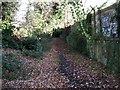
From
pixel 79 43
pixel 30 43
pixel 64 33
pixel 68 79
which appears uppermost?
pixel 64 33

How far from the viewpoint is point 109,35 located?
27.7 ft

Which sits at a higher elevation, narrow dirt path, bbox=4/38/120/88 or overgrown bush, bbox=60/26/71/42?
overgrown bush, bbox=60/26/71/42

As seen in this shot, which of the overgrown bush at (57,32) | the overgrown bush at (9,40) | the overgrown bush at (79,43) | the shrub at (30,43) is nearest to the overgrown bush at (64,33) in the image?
the overgrown bush at (57,32)

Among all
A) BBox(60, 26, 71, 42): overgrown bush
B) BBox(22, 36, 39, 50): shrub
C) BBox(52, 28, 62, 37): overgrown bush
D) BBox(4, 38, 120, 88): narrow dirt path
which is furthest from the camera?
BBox(52, 28, 62, 37): overgrown bush

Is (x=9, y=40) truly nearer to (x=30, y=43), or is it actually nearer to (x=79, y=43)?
(x=30, y=43)

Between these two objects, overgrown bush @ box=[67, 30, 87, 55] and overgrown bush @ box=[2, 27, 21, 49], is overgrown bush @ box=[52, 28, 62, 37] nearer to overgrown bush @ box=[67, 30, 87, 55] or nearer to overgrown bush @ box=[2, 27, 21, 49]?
overgrown bush @ box=[67, 30, 87, 55]

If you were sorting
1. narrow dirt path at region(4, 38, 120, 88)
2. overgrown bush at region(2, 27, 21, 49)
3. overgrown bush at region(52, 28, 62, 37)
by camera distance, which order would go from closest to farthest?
1. narrow dirt path at region(4, 38, 120, 88)
2. overgrown bush at region(2, 27, 21, 49)
3. overgrown bush at region(52, 28, 62, 37)

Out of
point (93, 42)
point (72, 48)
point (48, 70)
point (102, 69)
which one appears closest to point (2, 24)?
point (72, 48)

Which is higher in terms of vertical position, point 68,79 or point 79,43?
point 79,43

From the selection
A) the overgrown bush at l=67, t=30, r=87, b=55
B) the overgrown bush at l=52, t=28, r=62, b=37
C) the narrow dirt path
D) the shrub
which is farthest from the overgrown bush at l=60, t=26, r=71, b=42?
the narrow dirt path

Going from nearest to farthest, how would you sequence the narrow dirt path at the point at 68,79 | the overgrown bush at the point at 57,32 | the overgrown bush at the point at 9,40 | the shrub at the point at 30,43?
the narrow dirt path at the point at 68,79, the overgrown bush at the point at 9,40, the shrub at the point at 30,43, the overgrown bush at the point at 57,32

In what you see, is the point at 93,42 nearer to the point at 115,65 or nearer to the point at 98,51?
the point at 98,51

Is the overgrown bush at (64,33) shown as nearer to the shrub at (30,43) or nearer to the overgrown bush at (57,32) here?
the overgrown bush at (57,32)

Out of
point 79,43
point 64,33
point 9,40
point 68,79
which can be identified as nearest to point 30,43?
point 9,40
